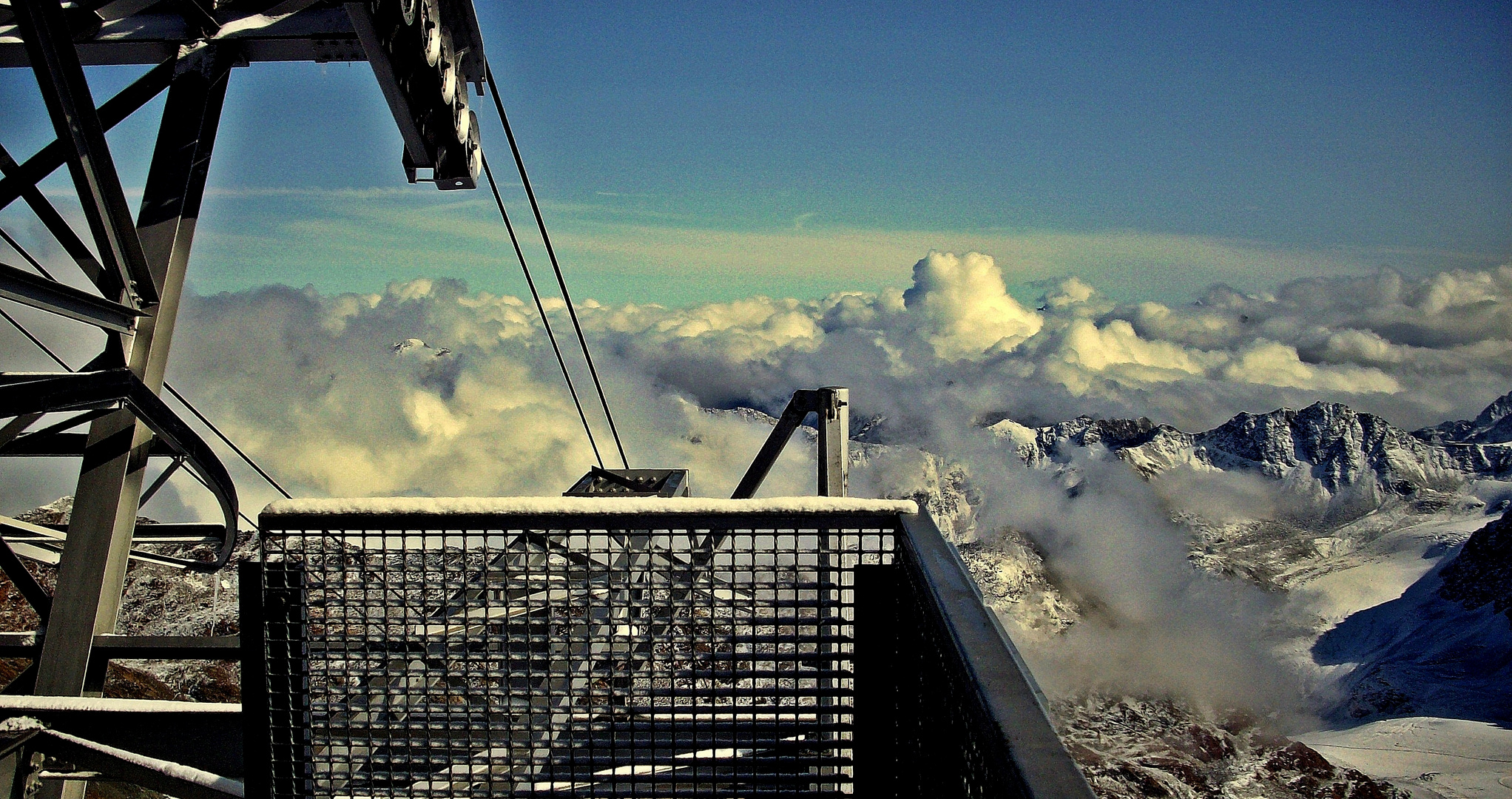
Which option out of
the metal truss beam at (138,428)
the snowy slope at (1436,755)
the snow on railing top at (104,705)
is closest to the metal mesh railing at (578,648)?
the snow on railing top at (104,705)

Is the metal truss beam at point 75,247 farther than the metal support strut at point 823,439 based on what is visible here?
No

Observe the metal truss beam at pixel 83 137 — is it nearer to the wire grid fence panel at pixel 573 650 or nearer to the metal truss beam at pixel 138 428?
the metal truss beam at pixel 138 428

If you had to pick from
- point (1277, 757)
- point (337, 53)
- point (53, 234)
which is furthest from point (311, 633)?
point (1277, 757)

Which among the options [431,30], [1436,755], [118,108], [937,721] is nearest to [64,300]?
[118,108]

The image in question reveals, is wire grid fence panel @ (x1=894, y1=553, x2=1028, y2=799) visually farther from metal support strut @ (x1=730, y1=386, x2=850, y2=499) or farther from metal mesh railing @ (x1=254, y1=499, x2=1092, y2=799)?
metal support strut @ (x1=730, y1=386, x2=850, y2=499)

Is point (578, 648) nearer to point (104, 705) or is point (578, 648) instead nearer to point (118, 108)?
point (104, 705)

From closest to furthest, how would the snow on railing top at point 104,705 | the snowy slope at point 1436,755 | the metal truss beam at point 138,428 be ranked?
the snow on railing top at point 104,705
the metal truss beam at point 138,428
the snowy slope at point 1436,755

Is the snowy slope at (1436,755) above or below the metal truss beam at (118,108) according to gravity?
below

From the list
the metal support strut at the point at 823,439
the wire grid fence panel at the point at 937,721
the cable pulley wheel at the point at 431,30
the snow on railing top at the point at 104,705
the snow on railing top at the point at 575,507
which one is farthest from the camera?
the metal support strut at the point at 823,439
